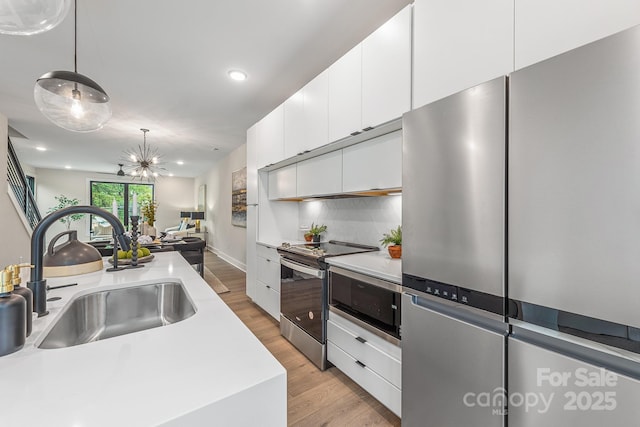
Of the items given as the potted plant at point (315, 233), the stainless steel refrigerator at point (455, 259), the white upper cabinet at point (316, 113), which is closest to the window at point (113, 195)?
the potted plant at point (315, 233)

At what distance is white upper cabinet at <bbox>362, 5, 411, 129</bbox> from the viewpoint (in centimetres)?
148

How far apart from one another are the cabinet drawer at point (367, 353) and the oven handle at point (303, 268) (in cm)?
37

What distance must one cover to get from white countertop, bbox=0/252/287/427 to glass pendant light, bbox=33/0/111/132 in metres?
1.32

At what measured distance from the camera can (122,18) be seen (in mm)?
1839

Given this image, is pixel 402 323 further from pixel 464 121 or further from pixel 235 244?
pixel 235 244

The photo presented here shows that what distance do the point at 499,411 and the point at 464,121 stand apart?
1094mm

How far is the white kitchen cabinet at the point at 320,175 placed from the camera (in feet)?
7.26

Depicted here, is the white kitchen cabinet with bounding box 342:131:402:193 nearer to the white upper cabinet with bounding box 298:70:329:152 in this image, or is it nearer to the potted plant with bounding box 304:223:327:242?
the white upper cabinet with bounding box 298:70:329:152

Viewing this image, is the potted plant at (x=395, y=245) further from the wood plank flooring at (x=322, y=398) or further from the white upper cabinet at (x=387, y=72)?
the wood plank flooring at (x=322, y=398)

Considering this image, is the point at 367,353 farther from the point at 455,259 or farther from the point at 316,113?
the point at 316,113

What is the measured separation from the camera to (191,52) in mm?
2230

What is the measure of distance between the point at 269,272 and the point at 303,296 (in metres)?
0.79

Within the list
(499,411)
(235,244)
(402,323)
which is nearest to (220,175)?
(235,244)

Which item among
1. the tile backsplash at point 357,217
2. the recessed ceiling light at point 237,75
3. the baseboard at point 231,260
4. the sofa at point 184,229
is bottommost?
the baseboard at point 231,260
